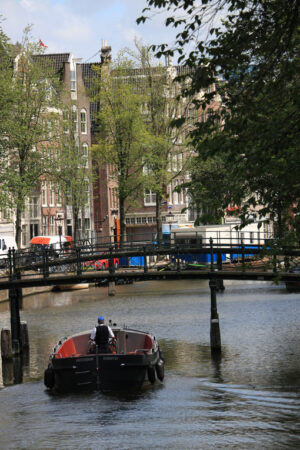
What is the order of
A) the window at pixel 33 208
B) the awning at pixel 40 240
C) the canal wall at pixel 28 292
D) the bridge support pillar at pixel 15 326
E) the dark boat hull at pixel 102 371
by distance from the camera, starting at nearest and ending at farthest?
1. the dark boat hull at pixel 102 371
2. the bridge support pillar at pixel 15 326
3. the canal wall at pixel 28 292
4. the awning at pixel 40 240
5. the window at pixel 33 208

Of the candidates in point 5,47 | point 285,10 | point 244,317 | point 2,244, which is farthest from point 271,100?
point 2,244

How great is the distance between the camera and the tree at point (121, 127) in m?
64.5

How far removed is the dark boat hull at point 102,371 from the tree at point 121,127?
129 feet

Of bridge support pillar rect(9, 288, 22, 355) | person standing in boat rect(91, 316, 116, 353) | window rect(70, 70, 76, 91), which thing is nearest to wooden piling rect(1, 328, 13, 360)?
bridge support pillar rect(9, 288, 22, 355)

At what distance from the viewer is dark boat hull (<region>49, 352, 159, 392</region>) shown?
25.6m

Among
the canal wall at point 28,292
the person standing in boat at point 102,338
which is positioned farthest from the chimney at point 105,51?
the person standing in boat at point 102,338

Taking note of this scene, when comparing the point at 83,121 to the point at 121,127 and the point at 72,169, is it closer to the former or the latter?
the point at 72,169

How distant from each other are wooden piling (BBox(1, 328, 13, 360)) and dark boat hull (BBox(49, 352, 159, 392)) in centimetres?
869

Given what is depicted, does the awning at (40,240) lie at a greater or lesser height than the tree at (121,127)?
lesser

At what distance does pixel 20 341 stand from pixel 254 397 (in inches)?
554

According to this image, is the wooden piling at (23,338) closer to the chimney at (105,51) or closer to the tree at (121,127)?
the tree at (121,127)

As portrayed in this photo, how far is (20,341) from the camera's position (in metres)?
36.0

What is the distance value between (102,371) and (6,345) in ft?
32.6

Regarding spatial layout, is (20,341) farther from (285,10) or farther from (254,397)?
(285,10)
